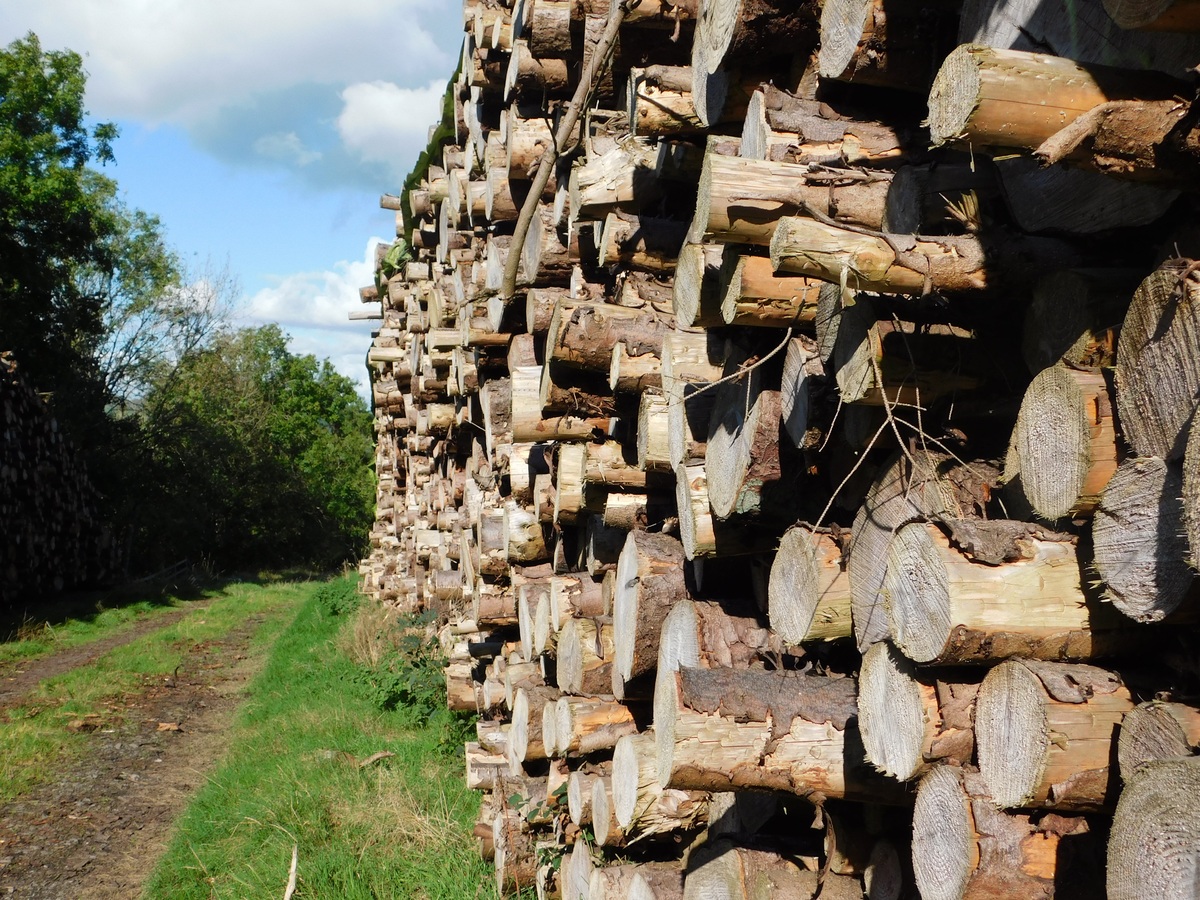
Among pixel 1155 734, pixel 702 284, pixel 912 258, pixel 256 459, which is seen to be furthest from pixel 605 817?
pixel 256 459

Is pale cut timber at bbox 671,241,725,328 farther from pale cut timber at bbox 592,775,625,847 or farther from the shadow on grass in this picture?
the shadow on grass

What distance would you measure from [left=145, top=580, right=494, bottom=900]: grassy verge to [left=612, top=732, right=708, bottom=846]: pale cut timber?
1618mm

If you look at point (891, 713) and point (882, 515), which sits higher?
point (882, 515)

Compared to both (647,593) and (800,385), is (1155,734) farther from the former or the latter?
(647,593)

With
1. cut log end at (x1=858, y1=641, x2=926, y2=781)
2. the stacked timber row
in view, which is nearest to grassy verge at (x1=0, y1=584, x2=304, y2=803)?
the stacked timber row

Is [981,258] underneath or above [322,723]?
Answer: above

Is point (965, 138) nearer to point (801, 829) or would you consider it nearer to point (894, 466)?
point (894, 466)

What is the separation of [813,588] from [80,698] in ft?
29.7

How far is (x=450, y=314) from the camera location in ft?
21.5

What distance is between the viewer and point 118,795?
661 centimetres

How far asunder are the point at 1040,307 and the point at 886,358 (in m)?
0.26

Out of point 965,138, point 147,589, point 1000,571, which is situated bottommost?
point 147,589

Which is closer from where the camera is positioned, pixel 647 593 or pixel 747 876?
pixel 747 876

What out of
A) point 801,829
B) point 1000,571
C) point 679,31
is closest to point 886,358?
point 1000,571
